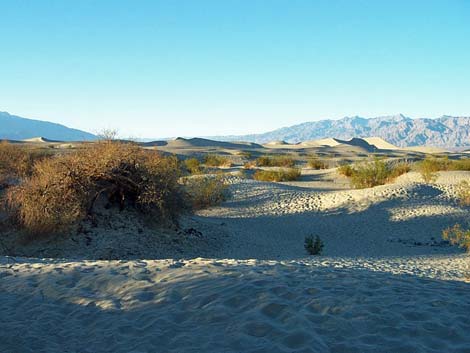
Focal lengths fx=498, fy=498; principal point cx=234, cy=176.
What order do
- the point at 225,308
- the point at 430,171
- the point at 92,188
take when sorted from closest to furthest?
the point at 225,308 → the point at 92,188 → the point at 430,171

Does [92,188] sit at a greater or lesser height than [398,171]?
greater

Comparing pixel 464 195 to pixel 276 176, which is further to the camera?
pixel 276 176

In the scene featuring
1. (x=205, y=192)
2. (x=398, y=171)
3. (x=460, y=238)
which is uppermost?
(x=398, y=171)

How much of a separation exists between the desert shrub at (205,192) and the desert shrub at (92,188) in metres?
6.10

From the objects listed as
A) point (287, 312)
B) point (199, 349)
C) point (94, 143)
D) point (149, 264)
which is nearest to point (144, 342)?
point (199, 349)

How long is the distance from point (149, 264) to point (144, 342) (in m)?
3.51

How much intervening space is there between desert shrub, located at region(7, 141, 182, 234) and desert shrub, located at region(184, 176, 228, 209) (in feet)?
20.0

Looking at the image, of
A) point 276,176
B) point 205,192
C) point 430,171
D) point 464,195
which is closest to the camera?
point 464,195

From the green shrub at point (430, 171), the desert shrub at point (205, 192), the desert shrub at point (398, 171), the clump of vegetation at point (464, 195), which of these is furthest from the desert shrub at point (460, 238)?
the desert shrub at point (398, 171)

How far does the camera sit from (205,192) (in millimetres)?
21047

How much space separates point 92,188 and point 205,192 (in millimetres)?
7869

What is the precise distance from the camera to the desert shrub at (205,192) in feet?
68.2

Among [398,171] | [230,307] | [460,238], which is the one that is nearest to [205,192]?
[460,238]

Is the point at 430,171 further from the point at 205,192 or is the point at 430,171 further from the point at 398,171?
the point at 205,192
